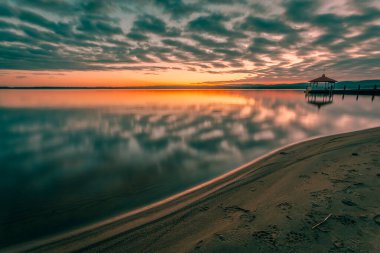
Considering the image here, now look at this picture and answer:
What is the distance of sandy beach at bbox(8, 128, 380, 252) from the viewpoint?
3629 millimetres

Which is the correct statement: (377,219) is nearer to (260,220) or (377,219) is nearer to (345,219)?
(345,219)

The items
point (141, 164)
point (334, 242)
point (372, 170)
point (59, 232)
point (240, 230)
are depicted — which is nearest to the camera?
point (334, 242)

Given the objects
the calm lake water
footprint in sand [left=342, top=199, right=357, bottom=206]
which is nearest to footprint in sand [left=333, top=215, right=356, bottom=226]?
footprint in sand [left=342, top=199, right=357, bottom=206]

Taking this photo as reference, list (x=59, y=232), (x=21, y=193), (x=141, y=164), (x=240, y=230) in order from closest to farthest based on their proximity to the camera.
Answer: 1. (x=240, y=230)
2. (x=59, y=232)
3. (x=21, y=193)
4. (x=141, y=164)

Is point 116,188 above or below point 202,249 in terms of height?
below

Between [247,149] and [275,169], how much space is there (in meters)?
4.38

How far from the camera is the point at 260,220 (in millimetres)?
4363

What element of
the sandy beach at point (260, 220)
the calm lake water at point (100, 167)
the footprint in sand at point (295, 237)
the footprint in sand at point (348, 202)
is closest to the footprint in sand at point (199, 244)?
the sandy beach at point (260, 220)

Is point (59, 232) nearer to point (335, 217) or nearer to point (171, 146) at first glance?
point (335, 217)

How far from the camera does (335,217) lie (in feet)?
13.7

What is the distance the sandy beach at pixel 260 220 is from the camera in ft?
11.9

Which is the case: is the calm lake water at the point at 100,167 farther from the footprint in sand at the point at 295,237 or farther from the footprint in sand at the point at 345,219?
the footprint in sand at the point at 345,219

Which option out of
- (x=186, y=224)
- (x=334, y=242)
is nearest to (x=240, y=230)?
(x=186, y=224)

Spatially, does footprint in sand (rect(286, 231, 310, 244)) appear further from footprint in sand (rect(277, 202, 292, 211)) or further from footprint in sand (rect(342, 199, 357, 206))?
footprint in sand (rect(342, 199, 357, 206))
